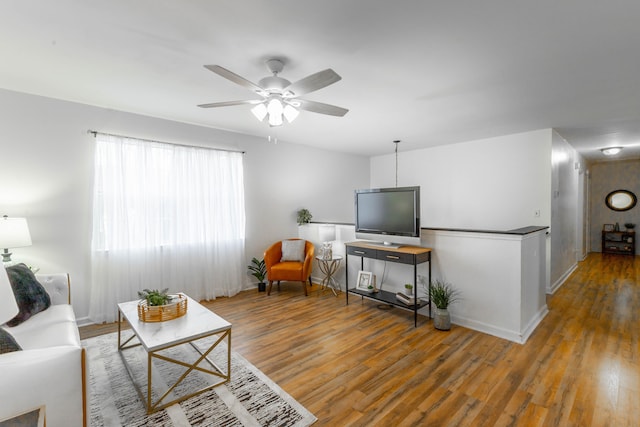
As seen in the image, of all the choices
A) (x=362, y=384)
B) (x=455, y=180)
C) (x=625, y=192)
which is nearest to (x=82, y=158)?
(x=362, y=384)

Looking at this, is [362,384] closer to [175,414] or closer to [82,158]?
[175,414]

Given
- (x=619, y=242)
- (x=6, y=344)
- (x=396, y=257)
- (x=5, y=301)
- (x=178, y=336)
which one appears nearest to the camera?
(x=5, y=301)

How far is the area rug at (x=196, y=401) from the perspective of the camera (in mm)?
1898

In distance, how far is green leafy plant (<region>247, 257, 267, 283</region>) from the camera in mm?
4742

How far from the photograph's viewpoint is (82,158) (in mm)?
3436

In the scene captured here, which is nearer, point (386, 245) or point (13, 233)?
point (13, 233)

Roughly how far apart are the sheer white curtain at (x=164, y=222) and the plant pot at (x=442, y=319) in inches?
115

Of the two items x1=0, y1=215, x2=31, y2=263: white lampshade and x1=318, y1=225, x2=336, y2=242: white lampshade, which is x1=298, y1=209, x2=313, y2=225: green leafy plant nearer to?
x1=318, y1=225, x2=336, y2=242: white lampshade

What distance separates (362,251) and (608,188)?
27.0 feet

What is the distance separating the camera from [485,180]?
5129 mm

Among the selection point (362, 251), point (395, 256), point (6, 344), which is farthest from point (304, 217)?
point (6, 344)

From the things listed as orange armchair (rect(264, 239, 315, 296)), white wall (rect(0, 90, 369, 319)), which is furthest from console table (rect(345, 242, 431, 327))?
white wall (rect(0, 90, 369, 319))

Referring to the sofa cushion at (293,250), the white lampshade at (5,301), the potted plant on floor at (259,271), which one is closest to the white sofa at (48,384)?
the white lampshade at (5,301)

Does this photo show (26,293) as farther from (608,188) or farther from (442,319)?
(608,188)
